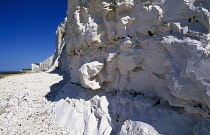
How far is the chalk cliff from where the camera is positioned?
368cm

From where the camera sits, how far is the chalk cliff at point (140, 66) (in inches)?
145

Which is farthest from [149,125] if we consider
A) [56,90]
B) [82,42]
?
[56,90]

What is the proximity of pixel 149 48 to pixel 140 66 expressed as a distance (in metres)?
→ 0.95

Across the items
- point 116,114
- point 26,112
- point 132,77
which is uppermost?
point 132,77

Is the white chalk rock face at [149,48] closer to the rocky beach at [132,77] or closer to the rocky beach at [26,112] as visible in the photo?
the rocky beach at [132,77]

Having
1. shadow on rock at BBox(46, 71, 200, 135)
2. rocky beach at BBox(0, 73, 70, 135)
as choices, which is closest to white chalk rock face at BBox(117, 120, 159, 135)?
shadow on rock at BBox(46, 71, 200, 135)

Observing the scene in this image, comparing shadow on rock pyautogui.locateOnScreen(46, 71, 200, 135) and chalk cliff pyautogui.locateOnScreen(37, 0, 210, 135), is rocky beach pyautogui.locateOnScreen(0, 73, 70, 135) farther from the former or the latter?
chalk cliff pyautogui.locateOnScreen(37, 0, 210, 135)

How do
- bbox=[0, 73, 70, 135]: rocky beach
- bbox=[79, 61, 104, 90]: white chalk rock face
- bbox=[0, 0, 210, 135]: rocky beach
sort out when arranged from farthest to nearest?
bbox=[79, 61, 104, 90]: white chalk rock face
bbox=[0, 73, 70, 135]: rocky beach
bbox=[0, 0, 210, 135]: rocky beach

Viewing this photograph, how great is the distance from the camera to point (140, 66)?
5508mm

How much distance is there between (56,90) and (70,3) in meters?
7.68

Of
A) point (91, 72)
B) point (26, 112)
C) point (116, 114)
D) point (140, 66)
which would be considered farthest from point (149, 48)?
point (26, 112)

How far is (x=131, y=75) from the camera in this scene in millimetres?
5879

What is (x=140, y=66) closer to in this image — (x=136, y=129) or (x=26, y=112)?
(x=136, y=129)

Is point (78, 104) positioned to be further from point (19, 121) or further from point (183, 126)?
point (183, 126)
